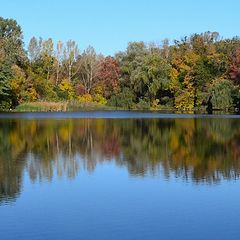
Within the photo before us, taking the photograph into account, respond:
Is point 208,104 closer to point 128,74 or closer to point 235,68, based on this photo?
point 235,68

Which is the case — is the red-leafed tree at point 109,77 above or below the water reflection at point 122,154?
above

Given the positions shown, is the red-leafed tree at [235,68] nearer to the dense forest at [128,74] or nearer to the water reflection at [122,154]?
the dense forest at [128,74]

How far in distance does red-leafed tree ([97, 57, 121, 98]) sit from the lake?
51817 mm

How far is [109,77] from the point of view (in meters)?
74.8

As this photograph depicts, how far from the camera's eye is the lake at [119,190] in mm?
8625

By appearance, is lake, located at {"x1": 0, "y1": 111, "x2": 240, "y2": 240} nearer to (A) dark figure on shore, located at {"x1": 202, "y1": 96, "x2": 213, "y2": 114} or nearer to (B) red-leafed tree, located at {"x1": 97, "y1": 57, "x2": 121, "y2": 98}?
(A) dark figure on shore, located at {"x1": 202, "y1": 96, "x2": 213, "y2": 114}

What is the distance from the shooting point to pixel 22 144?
72.1 ft

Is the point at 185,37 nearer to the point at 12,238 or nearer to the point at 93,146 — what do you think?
the point at 93,146

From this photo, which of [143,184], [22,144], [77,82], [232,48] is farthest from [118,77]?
[143,184]

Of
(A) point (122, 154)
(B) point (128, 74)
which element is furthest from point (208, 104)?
(A) point (122, 154)

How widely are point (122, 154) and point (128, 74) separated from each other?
53.8 m

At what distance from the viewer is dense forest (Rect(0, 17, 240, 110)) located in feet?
198

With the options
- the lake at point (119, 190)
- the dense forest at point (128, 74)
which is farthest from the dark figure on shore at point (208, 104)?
the lake at point (119, 190)

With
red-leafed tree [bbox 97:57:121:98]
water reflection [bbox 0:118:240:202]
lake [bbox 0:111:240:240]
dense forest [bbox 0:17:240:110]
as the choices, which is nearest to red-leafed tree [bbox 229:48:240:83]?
dense forest [bbox 0:17:240:110]
